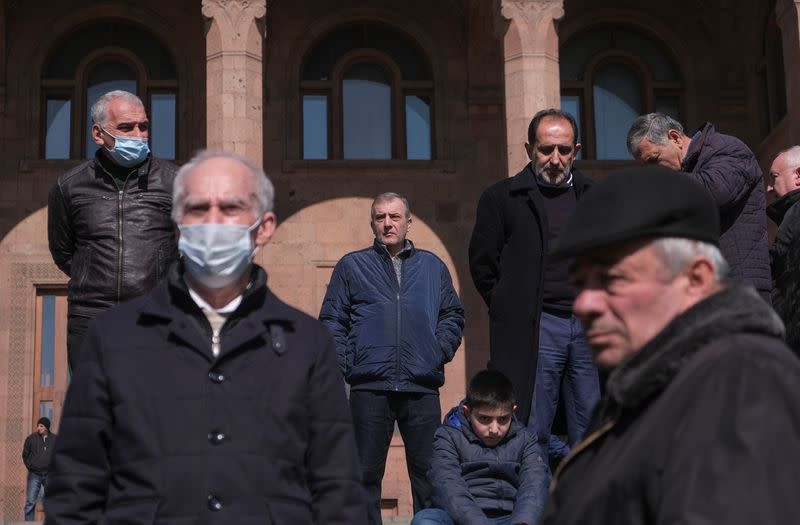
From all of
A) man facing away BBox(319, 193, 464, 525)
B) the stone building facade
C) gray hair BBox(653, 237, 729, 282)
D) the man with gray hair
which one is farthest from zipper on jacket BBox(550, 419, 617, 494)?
the stone building facade

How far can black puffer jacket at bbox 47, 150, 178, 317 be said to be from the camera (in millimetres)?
6219

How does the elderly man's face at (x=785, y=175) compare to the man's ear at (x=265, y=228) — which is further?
the elderly man's face at (x=785, y=175)

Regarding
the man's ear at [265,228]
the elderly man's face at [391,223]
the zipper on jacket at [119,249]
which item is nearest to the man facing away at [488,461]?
the elderly man's face at [391,223]

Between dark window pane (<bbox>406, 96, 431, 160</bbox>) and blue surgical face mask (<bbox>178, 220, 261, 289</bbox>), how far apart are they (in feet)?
51.3

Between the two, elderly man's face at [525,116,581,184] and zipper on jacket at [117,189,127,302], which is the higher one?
elderly man's face at [525,116,581,184]

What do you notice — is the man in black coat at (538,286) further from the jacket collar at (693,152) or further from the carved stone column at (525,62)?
the carved stone column at (525,62)

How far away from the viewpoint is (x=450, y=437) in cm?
682

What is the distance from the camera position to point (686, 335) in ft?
7.19

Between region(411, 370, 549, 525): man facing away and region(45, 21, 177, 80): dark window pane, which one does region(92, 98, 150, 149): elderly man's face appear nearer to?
region(411, 370, 549, 525): man facing away

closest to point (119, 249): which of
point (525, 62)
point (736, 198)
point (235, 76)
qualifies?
point (736, 198)

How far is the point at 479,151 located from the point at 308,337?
15.5m

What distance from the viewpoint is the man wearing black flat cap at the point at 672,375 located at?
6.37 ft

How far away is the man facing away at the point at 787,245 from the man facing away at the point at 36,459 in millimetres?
11122

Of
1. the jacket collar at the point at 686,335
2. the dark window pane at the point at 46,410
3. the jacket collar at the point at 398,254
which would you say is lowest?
the dark window pane at the point at 46,410
